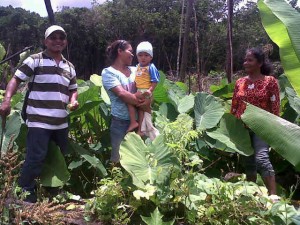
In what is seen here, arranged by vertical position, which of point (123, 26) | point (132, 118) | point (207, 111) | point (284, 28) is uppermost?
point (284, 28)

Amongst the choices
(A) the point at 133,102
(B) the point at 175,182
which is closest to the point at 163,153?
(B) the point at 175,182

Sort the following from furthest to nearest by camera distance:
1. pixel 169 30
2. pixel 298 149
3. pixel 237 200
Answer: pixel 169 30 < pixel 237 200 < pixel 298 149

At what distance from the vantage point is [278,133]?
230cm

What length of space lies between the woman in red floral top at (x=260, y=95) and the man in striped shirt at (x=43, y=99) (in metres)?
1.26

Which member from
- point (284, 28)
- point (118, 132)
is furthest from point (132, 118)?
point (284, 28)

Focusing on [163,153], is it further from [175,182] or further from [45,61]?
[45,61]

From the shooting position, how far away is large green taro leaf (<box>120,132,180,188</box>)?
2621mm

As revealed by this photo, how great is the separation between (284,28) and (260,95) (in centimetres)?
92

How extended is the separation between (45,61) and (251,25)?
18513mm

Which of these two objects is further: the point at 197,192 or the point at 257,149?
the point at 257,149

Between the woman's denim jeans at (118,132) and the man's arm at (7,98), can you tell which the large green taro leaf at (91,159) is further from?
the man's arm at (7,98)

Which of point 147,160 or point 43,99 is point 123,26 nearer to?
point 43,99

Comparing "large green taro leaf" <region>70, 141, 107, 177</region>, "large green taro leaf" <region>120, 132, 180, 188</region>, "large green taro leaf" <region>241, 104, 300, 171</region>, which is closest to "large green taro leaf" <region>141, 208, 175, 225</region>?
"large green taro leaf" <region>120, 132, 180, 188</region>

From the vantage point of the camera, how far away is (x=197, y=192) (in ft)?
8.52
